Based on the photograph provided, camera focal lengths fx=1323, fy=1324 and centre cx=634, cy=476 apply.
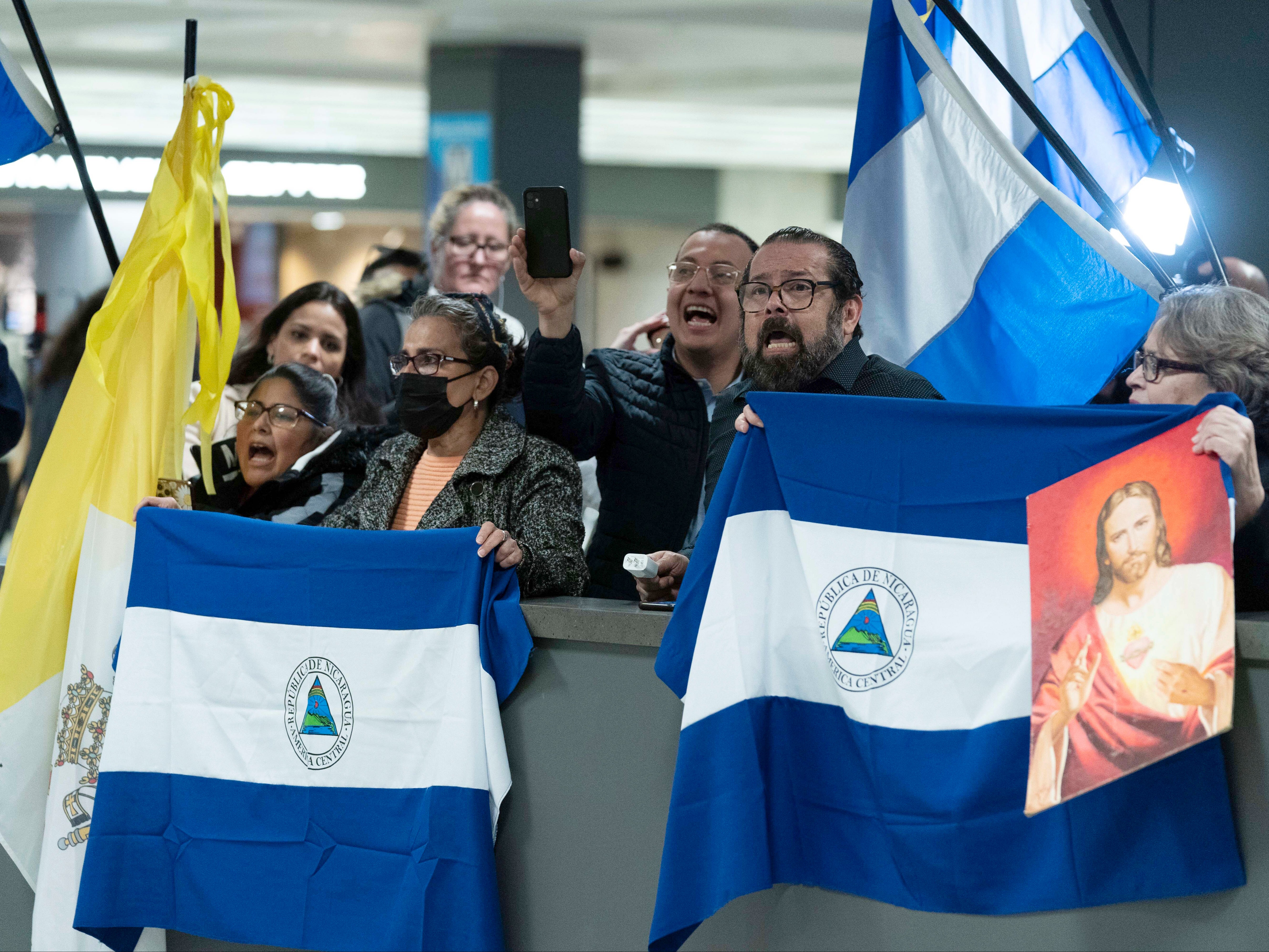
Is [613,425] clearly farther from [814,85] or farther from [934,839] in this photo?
[814,85]

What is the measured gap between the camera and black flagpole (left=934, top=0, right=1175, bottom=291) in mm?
2947

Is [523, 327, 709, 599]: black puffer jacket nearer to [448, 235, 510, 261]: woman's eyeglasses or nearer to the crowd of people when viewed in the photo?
the crowd of people

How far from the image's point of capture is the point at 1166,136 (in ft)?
10.7

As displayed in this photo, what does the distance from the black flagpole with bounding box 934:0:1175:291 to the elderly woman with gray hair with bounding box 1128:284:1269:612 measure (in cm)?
49

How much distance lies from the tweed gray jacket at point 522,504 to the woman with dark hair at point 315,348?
3.95 ft

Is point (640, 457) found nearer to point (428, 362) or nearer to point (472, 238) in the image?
point (428, 362)

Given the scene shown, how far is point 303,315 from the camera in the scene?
4141 mm

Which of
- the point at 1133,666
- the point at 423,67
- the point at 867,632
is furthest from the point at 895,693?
the point at 423,67

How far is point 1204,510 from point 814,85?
819 centimetres

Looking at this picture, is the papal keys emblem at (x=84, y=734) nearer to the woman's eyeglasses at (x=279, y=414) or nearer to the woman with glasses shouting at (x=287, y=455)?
the woman with glasses shouting at (x=287, y=455)

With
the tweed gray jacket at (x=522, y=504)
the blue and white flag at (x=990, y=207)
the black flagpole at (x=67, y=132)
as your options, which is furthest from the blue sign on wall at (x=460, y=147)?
the tweed gray jacket at (x=522, y=504)

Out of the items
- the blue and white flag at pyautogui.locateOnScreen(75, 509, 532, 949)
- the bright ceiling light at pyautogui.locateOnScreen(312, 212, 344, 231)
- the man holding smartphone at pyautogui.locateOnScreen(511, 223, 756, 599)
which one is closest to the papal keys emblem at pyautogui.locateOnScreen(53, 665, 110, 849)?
the blue and white flag at pyautogui.locateOnScreen(75, 509, 532, 949)

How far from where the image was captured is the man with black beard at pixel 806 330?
8.96 feet

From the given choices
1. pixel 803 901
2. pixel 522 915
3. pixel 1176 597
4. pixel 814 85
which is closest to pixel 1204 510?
pixel 1176 597
